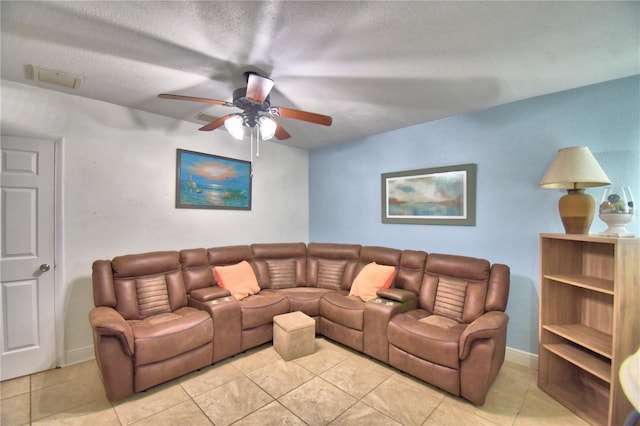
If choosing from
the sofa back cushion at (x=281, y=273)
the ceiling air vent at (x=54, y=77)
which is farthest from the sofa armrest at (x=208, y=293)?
the ceiling air vent at (x=54, y=77)

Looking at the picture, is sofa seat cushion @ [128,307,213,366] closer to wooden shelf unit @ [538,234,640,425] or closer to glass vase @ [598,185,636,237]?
wooden shelf unit @ [538,234,640,425]

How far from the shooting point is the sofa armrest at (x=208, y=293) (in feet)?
9.14

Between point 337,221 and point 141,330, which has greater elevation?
point 337,221

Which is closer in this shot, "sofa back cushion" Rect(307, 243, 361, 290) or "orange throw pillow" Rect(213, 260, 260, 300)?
"orange throw pillow" Rect(213, 260, 260, 300)

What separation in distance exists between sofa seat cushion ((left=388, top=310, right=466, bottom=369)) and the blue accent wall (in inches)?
33.9

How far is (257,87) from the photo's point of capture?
74.3 inches

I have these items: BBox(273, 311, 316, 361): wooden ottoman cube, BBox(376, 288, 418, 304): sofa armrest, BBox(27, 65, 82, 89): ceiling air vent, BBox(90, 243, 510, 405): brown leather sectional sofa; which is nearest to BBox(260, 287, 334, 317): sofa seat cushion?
BBox(90, 243, 510, 405): brown leather sectional sofa

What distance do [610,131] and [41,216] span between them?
508 centimetres

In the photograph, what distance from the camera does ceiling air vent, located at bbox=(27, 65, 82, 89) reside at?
2.18m

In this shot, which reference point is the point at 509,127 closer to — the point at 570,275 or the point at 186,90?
the point at 570,275

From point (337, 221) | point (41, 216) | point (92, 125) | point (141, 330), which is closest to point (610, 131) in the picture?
point (337, 221)

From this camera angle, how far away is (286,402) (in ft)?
6.83

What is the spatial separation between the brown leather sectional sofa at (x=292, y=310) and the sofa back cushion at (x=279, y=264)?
0.10 feet

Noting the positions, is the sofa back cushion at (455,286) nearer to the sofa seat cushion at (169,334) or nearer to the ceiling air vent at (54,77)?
the sofa seat cushion at (169,334)
